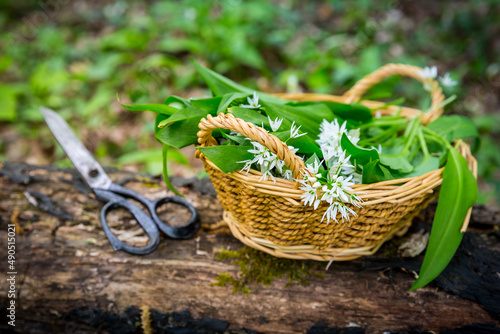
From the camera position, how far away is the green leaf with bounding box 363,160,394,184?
3.13 feet

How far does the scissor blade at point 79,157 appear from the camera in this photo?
1.35 meters

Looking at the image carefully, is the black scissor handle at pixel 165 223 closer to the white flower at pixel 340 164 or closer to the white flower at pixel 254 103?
the white flower at pixel 254 103

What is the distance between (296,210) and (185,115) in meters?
0.44

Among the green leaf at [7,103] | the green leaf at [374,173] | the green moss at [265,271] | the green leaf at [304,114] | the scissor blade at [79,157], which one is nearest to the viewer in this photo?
the green leaf at [374,173]

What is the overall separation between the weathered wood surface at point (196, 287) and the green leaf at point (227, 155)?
0.46 meters

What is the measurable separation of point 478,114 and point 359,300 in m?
2.39

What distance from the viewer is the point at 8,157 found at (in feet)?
8.57

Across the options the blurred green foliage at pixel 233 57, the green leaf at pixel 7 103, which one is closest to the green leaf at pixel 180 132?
the blurred green foliage at pixel 233 57

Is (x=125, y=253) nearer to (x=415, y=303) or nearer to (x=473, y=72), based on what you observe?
(x=415, y=303)

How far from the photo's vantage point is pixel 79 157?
1.38 m

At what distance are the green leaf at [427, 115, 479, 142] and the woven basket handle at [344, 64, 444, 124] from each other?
5cm

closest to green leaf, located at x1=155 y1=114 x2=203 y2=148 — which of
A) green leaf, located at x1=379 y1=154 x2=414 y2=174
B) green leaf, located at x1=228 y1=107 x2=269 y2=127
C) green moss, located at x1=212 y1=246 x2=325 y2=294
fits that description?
green leaf, located at x1=228 y1=107 x2=269 y2=127

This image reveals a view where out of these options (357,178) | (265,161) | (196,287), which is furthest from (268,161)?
(196,287)

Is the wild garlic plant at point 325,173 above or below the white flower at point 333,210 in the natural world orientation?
above
